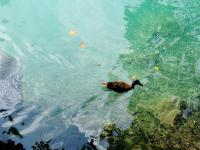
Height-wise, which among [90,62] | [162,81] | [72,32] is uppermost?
[162,81]

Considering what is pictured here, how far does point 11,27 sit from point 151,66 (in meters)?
13.6

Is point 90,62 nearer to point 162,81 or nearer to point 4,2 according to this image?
point 162,81

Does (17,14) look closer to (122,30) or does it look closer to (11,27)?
(11,27)

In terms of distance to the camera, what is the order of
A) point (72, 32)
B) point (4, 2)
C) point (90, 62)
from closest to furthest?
point (90, 62)
point (72, 32)
point (4, 2)

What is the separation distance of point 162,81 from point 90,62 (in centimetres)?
470

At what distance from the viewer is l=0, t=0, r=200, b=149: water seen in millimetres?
10438

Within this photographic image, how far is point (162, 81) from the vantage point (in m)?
12.9

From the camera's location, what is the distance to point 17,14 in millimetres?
29484

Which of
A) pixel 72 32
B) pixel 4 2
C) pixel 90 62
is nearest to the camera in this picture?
pixel 90 62

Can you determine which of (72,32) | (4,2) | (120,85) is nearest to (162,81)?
(120,85)

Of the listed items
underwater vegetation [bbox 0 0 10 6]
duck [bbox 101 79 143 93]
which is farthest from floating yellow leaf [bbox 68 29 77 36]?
duck [bbox 101 79 143 93]

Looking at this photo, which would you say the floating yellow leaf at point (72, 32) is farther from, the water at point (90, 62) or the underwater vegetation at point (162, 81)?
the underwater vegetation at point (162, 81)

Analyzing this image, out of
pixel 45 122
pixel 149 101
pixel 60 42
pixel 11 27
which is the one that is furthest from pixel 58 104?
pixel 11 27

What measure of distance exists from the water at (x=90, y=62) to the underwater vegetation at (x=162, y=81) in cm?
4
